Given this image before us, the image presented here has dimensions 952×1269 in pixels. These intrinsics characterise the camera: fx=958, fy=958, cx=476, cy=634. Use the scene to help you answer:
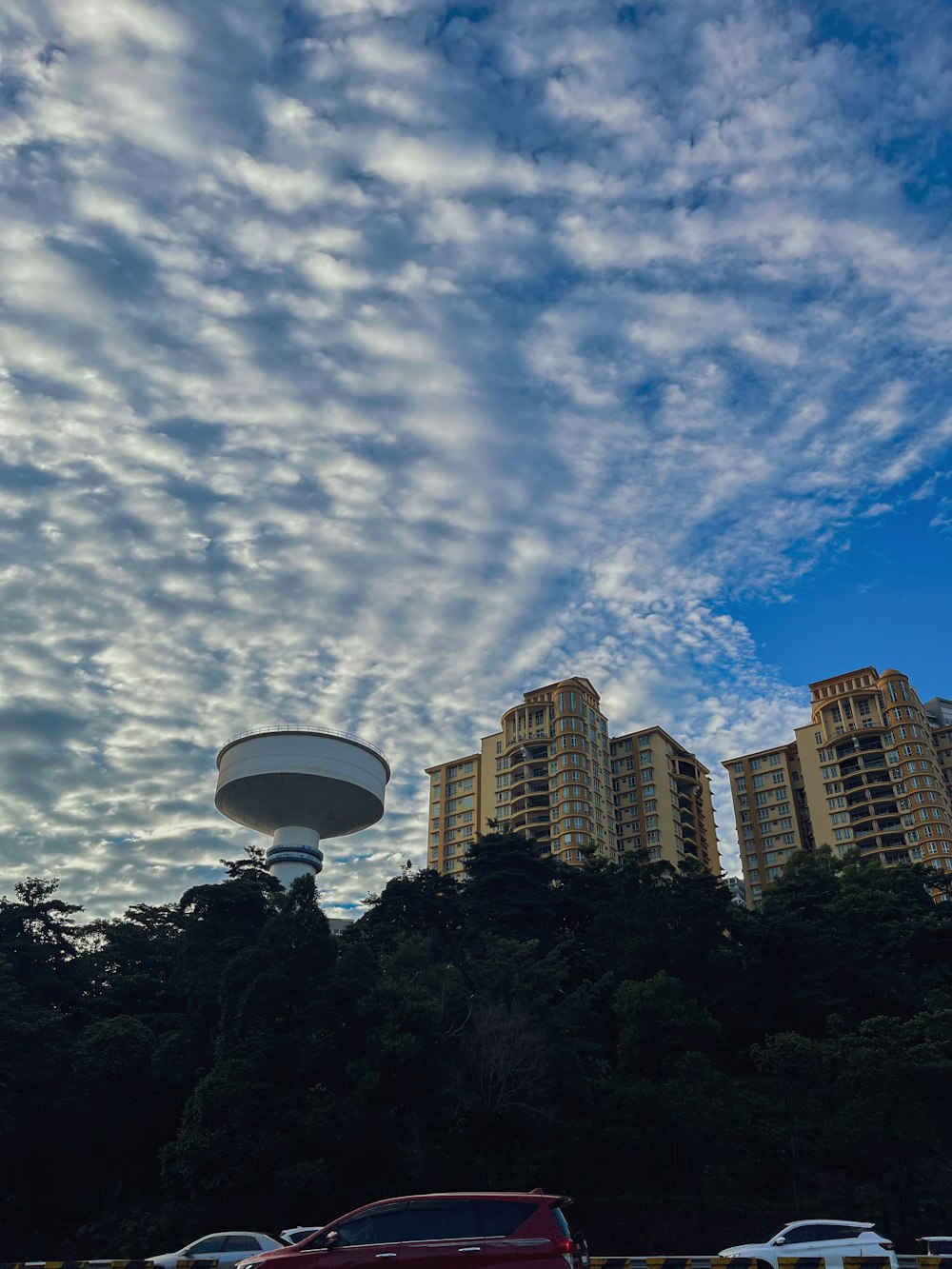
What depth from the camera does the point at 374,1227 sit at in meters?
12.0

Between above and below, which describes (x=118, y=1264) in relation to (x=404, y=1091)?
below

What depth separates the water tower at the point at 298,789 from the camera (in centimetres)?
6431

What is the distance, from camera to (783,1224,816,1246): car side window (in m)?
18.9

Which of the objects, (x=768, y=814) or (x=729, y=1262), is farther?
(x=768, y=814)

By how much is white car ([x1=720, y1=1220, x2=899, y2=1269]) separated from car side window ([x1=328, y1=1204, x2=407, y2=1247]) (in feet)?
29.6

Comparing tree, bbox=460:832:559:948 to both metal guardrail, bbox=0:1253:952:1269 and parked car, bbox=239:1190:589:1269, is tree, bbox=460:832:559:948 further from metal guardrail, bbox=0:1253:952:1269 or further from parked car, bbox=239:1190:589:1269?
parked car, bbox=239:1190:589:1269

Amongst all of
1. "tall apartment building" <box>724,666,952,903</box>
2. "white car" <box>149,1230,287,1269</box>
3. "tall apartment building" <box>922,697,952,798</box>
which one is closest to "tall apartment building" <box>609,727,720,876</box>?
"tall apartment building" <box>724,666,952,903</box>

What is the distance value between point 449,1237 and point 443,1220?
9.8 inches

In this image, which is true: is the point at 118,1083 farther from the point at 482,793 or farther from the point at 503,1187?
the point at 482,793

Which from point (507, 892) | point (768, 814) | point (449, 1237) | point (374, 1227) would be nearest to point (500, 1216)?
point (449, 1237)

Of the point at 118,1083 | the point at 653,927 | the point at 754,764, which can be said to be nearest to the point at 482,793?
the point at 754,764

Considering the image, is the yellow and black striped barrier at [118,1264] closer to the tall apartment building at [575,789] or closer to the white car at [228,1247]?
the white car at [228,1247]

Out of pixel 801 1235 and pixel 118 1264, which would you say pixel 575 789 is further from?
pixel 118 1264

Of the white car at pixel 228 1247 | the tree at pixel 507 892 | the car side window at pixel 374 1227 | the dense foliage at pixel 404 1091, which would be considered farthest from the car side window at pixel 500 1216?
the tree at pixel 507 892
